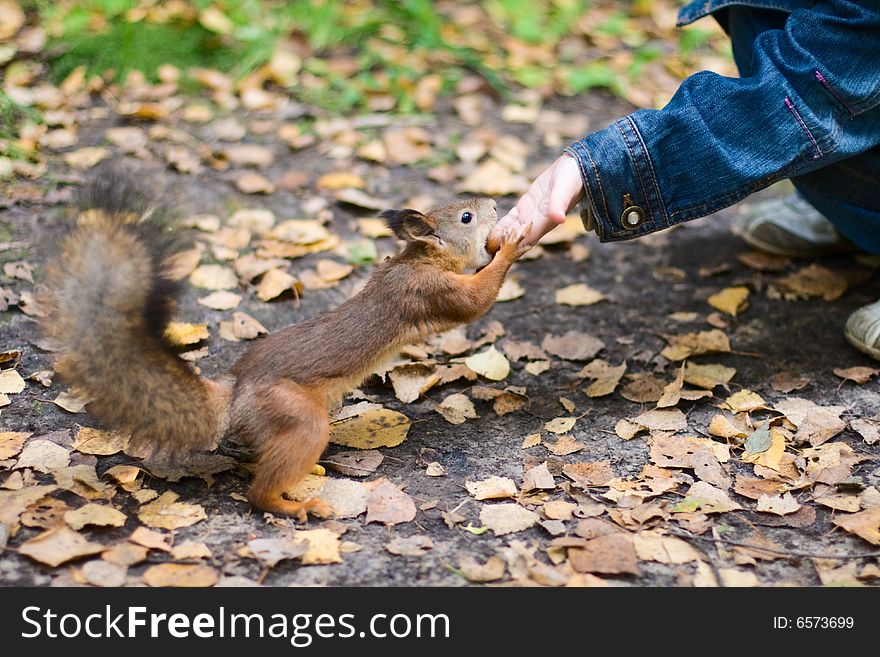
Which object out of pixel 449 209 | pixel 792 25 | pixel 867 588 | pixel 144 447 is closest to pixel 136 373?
pixel 144 447

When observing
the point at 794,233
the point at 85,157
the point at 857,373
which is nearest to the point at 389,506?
the point at 857,373

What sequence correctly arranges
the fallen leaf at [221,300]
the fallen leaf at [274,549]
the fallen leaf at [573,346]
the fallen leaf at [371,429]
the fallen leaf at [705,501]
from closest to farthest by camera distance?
the fallen leaf at [274,549]
the fallen leaf at [705,501]
the fallen leaf at [371,429]
the fallen leaf at [573,346]
the fallen leaf at [221,300]

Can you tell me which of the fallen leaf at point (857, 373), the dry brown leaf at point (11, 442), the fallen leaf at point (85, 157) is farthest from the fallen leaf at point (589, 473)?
the fallen leaf at point (85, 157)

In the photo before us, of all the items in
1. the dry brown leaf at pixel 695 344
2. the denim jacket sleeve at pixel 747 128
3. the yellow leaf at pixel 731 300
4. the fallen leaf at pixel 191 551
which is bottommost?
the fallen leaf at pixel 191 551

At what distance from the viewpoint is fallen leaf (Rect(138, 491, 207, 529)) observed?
2412mm

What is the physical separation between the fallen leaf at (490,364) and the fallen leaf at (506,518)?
76 centimetres

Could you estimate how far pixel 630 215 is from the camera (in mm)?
2844

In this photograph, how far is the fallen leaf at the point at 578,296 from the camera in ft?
12.1

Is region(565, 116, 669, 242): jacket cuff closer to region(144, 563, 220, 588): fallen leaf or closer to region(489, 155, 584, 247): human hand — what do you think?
region(489, 155, 584, 247): human hand

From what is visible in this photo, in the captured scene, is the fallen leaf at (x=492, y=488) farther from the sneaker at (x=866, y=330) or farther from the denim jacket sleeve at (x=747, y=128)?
the sneaker at (x=866, y=330)

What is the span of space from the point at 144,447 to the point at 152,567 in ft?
1.23

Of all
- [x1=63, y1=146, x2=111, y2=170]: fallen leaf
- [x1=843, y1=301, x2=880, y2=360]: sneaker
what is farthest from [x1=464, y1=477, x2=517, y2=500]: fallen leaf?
[x1=63, y1=146, x2=111, y2=170]: fallen leaf

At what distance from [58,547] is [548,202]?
1.63 m

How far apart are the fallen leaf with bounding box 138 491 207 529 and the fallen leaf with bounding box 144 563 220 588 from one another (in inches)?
6.9
